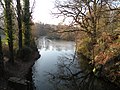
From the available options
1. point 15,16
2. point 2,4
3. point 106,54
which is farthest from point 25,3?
point 106,54

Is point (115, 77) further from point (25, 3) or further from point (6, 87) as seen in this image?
point (25, 3)

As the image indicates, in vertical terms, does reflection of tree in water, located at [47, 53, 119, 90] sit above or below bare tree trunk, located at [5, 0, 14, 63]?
below

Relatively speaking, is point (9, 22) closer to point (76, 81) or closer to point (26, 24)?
point (76, 81)

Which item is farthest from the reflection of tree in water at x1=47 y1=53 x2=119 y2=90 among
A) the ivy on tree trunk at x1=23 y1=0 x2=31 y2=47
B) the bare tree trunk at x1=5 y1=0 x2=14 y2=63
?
the ivy on tree trunk at x1=23 y1=0 x2=31 y2=47

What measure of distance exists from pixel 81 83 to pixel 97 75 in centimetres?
294

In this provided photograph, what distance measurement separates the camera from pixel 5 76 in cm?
1504

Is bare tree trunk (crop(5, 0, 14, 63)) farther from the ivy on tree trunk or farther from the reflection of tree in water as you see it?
the ivy on tree trunk

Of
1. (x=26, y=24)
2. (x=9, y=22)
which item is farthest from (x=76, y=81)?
(x=26, y=24)

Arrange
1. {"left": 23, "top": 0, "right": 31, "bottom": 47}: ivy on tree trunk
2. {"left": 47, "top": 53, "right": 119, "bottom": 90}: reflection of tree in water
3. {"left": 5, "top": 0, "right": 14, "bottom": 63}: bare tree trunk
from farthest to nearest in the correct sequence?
{"left": 23, "top": 0, "right": 31, "bottom": 47}: ivy on tree trunk, {"left": 5, "top": 0, "right": 14, "bottom": 63}: bare tree trunk, {"left": 47, "top": 53, "right": 119, "bottom": 90}: reflection of tree in water

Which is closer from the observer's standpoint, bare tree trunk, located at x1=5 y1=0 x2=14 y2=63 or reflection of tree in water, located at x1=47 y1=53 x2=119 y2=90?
reflection of tree in water, located at x1=47 y1=53 x2=119 y2=90

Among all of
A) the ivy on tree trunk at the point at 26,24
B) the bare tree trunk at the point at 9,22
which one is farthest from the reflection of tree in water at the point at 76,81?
the ivy on tree trunk at the point at 26,24

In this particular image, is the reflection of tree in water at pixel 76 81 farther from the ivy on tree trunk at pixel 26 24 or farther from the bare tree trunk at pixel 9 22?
the ivy on tree trunk at pixel 26 24

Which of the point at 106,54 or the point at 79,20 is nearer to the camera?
the point at 106,54

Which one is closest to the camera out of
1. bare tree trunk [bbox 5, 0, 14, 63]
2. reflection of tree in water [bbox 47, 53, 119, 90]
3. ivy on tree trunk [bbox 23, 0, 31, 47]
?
reflection of tree in water [bbox 47, 53, 119, 90]
